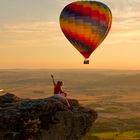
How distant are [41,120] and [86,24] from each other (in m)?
20.4

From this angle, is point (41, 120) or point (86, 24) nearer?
point (41, 120)

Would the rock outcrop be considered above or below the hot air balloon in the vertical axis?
below

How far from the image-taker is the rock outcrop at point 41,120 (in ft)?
86.8

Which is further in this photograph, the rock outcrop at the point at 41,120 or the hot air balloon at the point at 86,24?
the hot air balloon at the point at 86,24

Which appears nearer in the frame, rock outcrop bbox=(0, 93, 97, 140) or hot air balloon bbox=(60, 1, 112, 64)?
rock outcrop bbox=(0, 93, 97, 140)

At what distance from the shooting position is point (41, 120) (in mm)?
27766

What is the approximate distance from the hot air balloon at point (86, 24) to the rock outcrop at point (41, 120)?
16807 mm

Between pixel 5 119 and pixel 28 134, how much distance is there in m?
1.74

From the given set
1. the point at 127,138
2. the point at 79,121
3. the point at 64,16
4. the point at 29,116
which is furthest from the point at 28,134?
the point at 127,138

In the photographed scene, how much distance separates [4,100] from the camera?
3020 cm

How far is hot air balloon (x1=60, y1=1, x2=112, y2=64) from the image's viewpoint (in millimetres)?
45469

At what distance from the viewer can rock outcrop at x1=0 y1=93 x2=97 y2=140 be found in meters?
26.5

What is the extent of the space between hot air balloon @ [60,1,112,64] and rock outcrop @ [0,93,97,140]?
Answer: 16.8 m

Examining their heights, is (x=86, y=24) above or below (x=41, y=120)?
above
